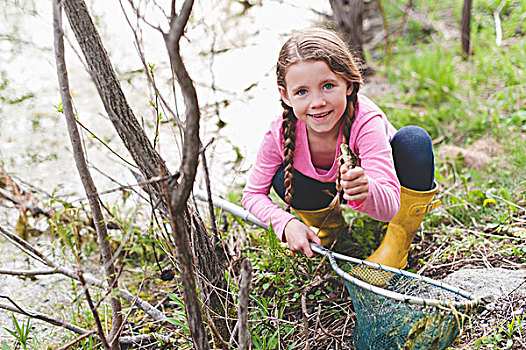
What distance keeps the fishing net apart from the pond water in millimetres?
1132

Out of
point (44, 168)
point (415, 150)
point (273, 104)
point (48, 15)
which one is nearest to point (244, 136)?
point (273, 104)

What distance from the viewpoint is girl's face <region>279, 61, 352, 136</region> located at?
167 centimetres

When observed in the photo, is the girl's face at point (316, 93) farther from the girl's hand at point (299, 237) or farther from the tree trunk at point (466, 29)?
the tree trunk at point (466, 29)

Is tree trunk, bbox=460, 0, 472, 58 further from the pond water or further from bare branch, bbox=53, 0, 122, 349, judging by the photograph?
bare branch, bbox=53, 0, 122, 349

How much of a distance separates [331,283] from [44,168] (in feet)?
7.08

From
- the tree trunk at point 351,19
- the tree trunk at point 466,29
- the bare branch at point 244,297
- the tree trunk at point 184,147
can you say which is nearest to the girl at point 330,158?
the tree trunk at point 184,147

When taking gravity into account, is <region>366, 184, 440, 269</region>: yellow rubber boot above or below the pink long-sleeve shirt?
below

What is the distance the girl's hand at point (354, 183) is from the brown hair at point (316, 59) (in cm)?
7

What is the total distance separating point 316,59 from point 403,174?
59cm

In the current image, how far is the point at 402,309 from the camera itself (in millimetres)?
1397

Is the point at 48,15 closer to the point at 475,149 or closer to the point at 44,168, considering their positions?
the point at 44,168

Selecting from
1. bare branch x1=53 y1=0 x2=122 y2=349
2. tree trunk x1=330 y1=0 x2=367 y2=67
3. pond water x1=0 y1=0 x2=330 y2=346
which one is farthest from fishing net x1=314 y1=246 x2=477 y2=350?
tree trunk x1=330 y1=0 x2=367 y2=67

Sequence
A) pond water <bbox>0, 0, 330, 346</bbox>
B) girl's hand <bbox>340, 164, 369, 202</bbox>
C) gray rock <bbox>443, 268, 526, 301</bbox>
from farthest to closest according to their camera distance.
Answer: pond water <bbox>0, 0, 330, 346</bbox>
gray rock <bbox>443, 268, 526, 301</bbox>
girl's hand <bbox>340, 164, 369, 202</bbox>

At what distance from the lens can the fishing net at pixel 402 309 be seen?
1287 millimetres
